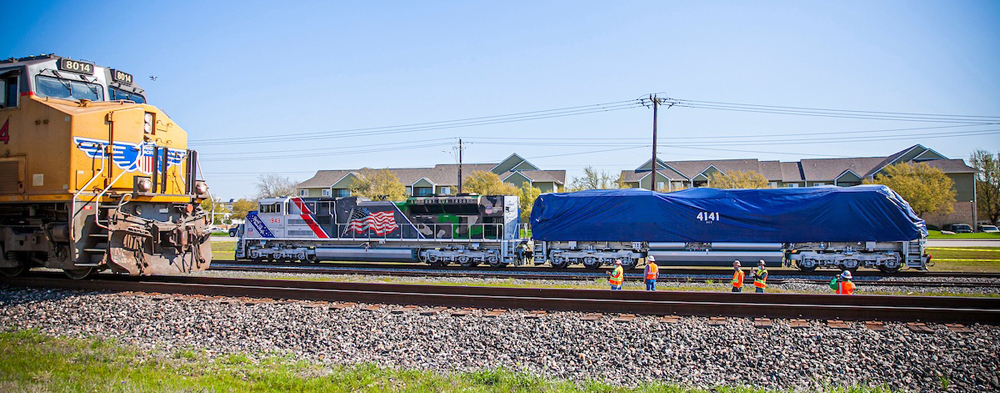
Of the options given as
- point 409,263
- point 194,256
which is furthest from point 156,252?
point 409,263

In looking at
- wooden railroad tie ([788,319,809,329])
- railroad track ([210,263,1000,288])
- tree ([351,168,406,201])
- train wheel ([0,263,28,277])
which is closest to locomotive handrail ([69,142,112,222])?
train wheel ([0,263,28,277])

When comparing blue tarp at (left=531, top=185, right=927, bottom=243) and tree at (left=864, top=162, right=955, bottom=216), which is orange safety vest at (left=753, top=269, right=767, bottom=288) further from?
tree at (left=864, top=162, right=955, bottom=216)

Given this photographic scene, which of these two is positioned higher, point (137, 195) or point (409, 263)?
point (137, 195)

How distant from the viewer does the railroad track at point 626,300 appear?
7.79 m

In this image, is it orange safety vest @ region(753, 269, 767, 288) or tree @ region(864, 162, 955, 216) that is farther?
tree @ region(864, 162, 955, 216)

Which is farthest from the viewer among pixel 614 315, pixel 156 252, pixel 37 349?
pixel 156 252

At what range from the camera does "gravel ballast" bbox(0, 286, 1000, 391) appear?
582 centimetres

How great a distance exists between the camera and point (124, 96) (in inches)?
403

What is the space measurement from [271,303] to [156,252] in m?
2.43

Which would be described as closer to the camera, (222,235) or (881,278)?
→ (881,278)

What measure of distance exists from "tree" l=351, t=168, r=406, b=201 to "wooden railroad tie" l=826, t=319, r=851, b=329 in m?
41.4

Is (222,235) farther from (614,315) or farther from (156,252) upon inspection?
(614,315)

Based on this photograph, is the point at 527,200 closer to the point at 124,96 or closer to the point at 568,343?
the point at 124,96

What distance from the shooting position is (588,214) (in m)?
17.5
